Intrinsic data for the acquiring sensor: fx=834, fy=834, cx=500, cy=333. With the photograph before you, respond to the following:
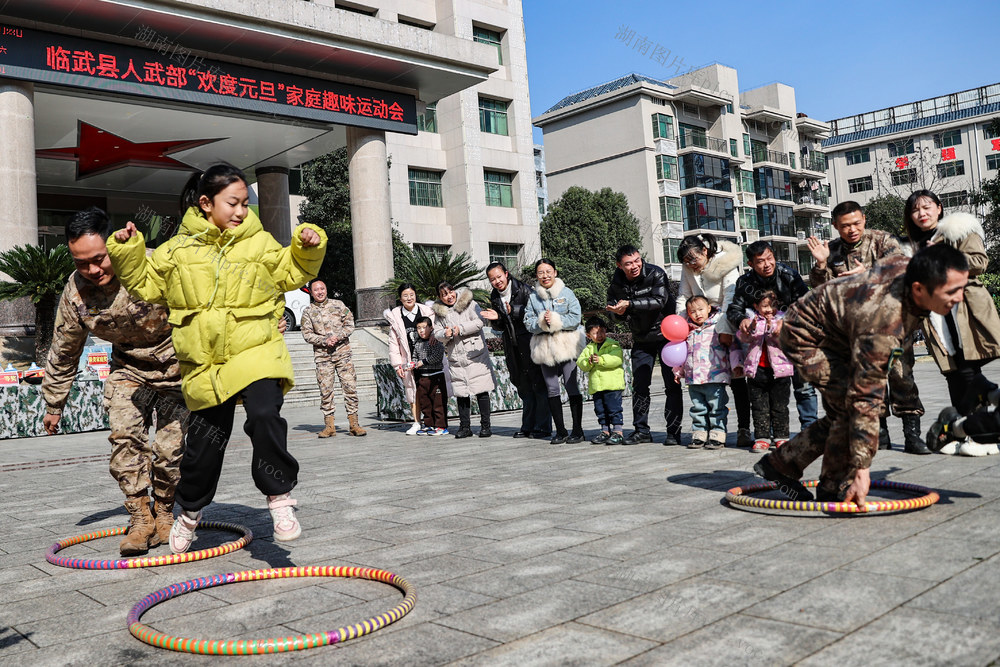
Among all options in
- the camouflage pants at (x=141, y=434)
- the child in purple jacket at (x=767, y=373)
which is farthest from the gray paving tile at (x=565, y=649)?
the child in purple jacket at (x=767, y=373)

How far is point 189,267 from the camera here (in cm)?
421

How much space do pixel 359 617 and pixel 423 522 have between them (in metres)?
1.91

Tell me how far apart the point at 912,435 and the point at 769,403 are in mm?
1285

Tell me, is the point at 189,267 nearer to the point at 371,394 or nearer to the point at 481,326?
the point at 481,326

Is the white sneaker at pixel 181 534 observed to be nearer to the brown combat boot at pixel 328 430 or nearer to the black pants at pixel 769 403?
the black pants at pixel 769 403

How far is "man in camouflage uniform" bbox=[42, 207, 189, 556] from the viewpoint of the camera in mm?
4914

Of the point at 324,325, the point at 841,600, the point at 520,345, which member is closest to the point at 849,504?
the point at 841,600

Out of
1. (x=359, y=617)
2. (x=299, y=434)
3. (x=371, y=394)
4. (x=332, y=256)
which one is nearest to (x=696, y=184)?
(x=332, y=256)

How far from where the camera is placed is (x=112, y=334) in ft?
16.3

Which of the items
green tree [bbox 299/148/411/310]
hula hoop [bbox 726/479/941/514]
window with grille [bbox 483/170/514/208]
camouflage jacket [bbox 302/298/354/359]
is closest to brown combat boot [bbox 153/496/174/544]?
hula hoop [bbox 726/479/941/514]

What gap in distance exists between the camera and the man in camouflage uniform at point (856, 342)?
405cm

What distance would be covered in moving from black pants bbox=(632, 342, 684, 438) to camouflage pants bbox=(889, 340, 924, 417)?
2.10m

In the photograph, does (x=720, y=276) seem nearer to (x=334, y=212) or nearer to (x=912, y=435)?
(x=912, y=435)

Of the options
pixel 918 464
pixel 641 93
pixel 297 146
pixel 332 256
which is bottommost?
pixel 918 464
